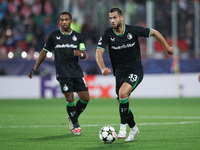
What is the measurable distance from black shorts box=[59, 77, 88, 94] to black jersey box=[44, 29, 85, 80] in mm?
98

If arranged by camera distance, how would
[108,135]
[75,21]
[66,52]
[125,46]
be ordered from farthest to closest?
[75,21] < [66,52] < [125,46] < [108,135]

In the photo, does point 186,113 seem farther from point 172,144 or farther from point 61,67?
point 172,144

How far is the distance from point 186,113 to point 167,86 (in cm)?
701

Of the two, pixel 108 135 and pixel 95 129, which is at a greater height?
pixel 108 135

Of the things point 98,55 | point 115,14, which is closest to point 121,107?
point 98,55

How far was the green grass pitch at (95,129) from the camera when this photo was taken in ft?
25.9

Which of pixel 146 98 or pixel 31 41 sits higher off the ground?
pixel 31 41

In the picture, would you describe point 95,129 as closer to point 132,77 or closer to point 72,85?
point 72,85

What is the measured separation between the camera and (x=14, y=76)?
22016mm

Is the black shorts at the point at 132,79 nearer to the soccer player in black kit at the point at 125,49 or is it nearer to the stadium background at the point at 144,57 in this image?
the soccer player in black kit at the point at 125,49

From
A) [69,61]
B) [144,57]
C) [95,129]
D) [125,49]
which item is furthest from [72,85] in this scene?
[144,57]

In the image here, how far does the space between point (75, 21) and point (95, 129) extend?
13.2 metres

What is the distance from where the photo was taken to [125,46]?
8703 mm

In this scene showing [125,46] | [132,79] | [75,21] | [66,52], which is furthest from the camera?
[75,21]
